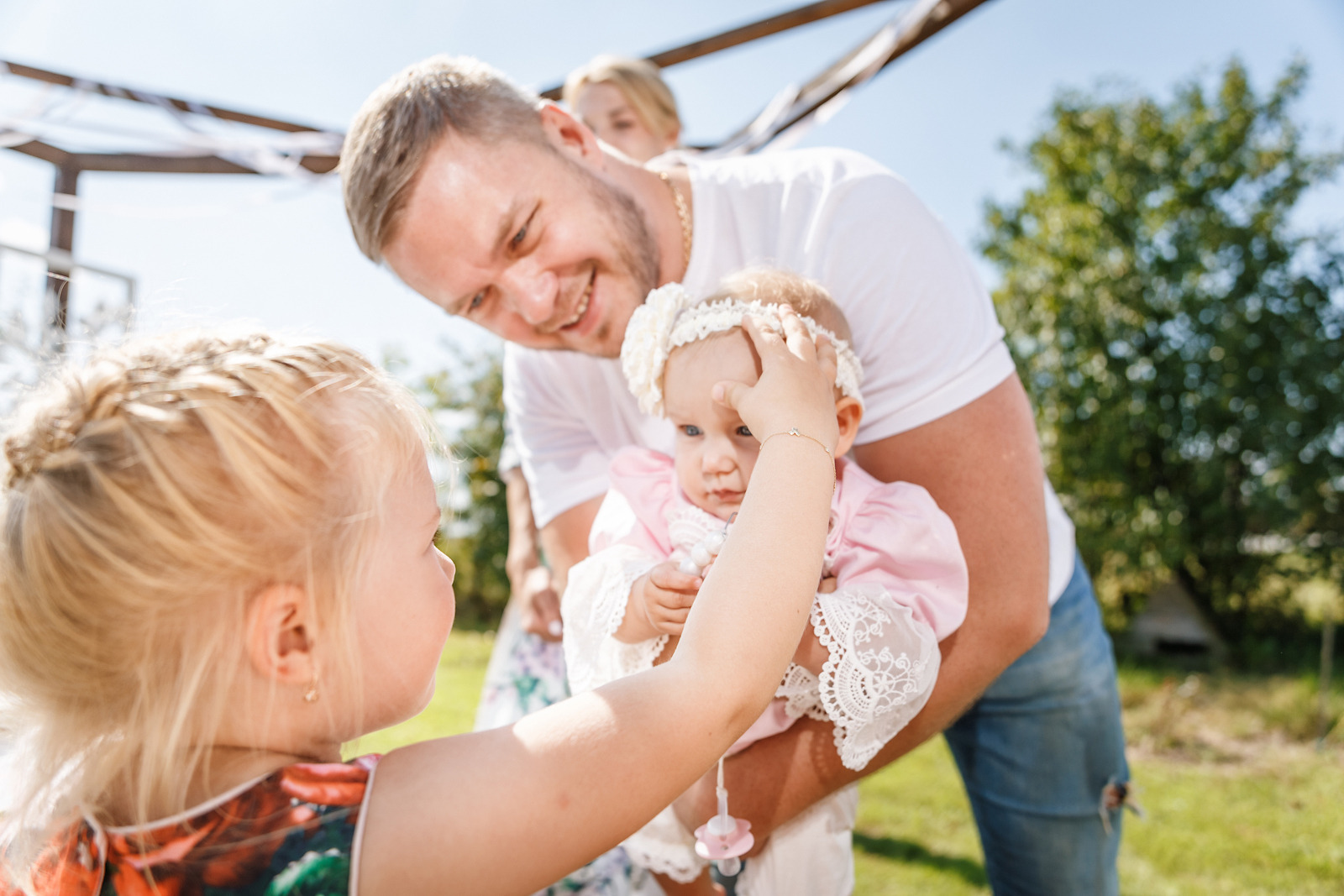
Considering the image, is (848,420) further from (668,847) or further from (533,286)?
(668,847)

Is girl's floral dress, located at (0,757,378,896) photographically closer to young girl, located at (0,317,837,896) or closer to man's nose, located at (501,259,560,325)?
young girl, located at (0,317,837,896)

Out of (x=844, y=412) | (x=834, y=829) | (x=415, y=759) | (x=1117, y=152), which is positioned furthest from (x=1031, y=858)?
(x=1117, y=152)

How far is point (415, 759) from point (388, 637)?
179 millimetres

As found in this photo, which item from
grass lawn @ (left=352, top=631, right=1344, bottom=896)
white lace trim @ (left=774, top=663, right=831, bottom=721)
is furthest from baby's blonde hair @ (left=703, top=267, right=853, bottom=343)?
grass lawn @ (left=352, top=631, right=1344, bottom=896)

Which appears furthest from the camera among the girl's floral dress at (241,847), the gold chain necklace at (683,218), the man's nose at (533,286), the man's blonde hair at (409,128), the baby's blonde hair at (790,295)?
the gold chain necklace at (683,218)

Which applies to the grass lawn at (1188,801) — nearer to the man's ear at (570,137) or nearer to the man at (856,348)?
the man at (856,348)

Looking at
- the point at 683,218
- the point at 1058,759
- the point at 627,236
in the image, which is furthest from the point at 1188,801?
the point at 627,236

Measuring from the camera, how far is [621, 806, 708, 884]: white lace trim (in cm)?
162

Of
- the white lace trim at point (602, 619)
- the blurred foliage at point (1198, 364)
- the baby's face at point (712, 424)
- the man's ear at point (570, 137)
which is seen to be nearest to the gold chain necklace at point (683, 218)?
the man's ear at point (570, 137)

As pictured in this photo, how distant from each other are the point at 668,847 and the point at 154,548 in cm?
110

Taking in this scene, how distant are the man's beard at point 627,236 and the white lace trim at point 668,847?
101 cm

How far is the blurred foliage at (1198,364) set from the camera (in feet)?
24.5

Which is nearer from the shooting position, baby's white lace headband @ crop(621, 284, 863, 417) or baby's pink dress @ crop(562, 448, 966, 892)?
baby's pink dress @ crop(562, 448, 966, 892)

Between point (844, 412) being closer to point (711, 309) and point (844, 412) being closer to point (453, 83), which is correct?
point (711, 309)
